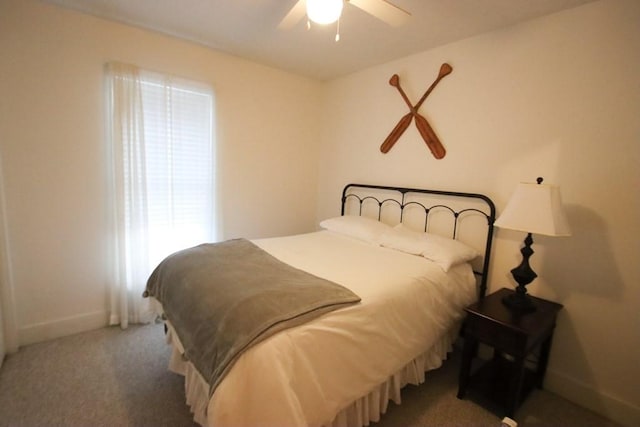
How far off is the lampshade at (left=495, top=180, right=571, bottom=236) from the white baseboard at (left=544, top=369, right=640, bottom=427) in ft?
3.46

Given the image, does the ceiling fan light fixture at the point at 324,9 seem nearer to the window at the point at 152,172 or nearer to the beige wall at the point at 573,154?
the beige wall at the point at 573,154

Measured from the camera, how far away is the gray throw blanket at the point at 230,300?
1150mm

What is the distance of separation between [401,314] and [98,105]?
266 centimetres

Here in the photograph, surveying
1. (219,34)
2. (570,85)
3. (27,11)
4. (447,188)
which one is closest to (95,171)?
(27,11)

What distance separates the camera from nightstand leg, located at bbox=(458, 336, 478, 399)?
1785mm

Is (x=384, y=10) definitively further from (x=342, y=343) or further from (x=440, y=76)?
(x=342, y=343)

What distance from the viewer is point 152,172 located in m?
2.46

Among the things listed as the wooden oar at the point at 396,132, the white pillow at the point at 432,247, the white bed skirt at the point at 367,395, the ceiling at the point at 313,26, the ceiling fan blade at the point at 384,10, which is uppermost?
the ceiling at the point at 313,26

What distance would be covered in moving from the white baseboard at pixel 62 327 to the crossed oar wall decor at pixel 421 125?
301 centimetres

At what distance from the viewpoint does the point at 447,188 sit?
245 cm

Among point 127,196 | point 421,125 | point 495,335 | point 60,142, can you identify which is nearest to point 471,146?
point 421,125

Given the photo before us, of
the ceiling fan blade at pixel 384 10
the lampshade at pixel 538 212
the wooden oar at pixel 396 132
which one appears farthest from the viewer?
the wooden oar at pixel 396 132

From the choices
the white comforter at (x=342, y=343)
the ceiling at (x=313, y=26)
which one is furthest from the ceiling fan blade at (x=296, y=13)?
the white comforter at (x=342, y=343)

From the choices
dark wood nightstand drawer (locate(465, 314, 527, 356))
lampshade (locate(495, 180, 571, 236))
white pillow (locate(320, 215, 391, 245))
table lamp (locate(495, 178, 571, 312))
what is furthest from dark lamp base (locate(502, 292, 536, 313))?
white pillow (locate(320, 215, 391, 245))
